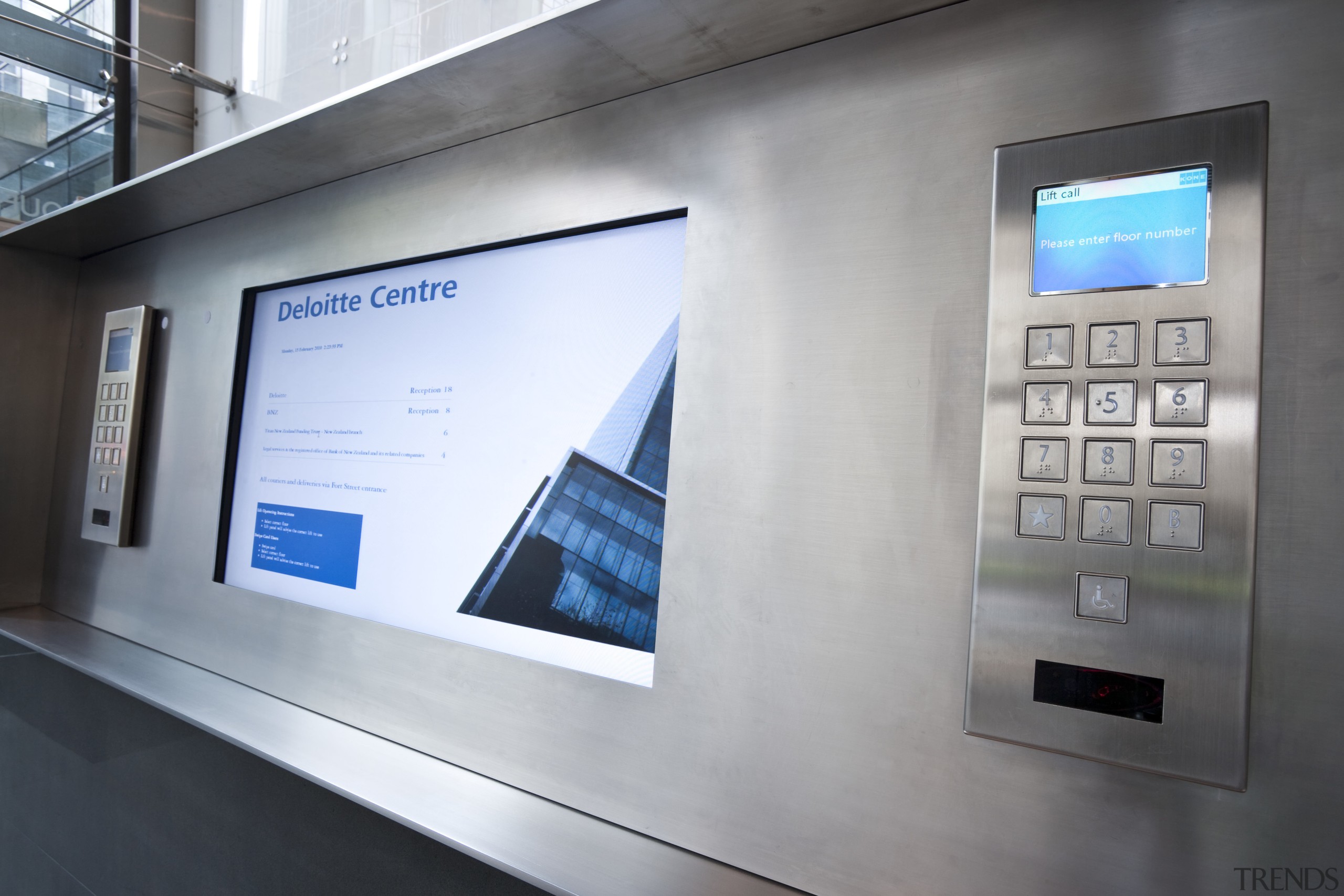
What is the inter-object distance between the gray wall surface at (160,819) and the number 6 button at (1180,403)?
101 cm

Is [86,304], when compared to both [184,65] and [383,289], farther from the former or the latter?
[383,289]

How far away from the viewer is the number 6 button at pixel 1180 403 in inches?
25.4

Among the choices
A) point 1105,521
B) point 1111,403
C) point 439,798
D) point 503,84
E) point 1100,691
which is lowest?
point 439,798

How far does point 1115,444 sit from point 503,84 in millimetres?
925

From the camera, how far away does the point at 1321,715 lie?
614 millimetres

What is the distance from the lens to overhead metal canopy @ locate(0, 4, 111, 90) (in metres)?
2.00

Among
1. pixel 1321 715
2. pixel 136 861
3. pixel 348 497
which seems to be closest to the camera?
pixel 1321 715

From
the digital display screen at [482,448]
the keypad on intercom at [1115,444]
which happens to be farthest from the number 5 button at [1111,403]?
the digital display screen at [482,448]

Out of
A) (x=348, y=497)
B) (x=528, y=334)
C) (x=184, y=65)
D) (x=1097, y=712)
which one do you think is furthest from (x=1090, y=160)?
(x=184, y=65)

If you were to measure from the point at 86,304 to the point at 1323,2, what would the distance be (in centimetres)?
282

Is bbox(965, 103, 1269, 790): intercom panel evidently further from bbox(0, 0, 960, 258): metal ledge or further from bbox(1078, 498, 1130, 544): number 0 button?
bbox(0, 0, 960, 258): metal ledge

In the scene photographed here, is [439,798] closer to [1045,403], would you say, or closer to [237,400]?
[1045,403]

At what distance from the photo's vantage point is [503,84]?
107cm

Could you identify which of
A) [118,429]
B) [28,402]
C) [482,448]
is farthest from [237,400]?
[28,402]
